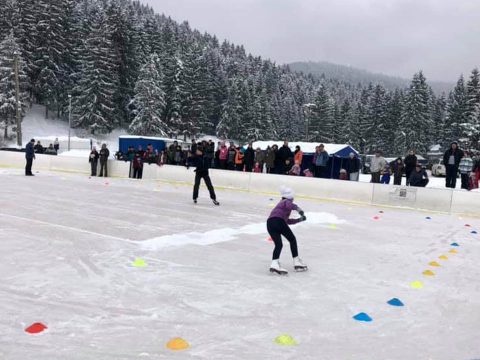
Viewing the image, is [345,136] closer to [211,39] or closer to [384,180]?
[384,180]

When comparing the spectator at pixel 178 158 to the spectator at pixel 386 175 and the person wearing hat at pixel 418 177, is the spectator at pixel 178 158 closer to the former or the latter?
the spectator at pixel 386 175

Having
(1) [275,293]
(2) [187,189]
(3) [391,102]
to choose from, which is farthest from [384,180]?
(3) [391,102]

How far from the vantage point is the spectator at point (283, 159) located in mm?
18000

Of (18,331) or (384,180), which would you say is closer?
(18,331)

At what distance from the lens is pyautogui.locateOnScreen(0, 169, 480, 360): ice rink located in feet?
13.4

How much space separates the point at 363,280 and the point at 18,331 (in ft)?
14.1

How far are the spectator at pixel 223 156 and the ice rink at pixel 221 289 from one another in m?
8.33

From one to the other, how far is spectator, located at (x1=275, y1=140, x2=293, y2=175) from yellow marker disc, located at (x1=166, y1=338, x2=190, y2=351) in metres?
14.2

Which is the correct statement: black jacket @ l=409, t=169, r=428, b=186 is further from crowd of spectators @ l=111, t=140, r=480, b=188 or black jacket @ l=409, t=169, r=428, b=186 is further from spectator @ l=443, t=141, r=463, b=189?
spectator @ l=443, t=141, r=463, b=189

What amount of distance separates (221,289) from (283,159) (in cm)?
1271

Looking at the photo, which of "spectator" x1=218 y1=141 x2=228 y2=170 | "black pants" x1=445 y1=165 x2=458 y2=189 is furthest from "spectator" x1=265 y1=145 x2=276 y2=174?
"black pants" x1=445 y1=165 x2=458 y2=189

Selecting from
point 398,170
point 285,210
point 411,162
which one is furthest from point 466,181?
point 285,210

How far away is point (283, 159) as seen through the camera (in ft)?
59.3

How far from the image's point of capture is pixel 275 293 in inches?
222
